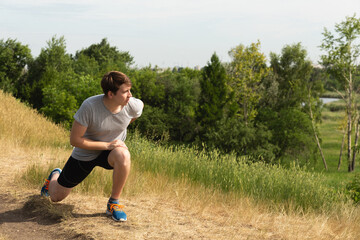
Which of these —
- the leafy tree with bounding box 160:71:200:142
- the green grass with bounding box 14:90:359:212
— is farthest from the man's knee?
the leafy tree with bounding box 160:71:200:142

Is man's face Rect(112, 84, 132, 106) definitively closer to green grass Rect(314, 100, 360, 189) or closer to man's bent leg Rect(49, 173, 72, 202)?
man's bent leg Rect(49, 173, 72, 202)

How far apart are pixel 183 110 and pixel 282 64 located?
12.6 metres

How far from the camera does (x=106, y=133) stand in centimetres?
430

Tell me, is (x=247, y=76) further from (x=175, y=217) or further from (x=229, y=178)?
(x=175, y=217)

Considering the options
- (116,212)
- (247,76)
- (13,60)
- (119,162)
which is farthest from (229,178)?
(13,60)

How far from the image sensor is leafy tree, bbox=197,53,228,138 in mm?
Answer: 37969

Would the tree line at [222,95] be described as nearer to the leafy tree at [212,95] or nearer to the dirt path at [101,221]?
the leafy tree at [212,95]

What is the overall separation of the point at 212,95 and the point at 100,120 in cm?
3462

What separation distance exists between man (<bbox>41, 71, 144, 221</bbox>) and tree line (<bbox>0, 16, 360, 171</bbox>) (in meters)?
26.6

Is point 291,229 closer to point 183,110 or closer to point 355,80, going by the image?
point 355,80

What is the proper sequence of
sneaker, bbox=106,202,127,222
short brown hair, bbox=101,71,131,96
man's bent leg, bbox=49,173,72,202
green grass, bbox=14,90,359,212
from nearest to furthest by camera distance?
short brown hair, bbox=101,71,131,96 → sneaker, bbox=106,202,127,222 → man's bent leg, bbox=49,173,72,202 → green grass, bbox=14,90,359,212

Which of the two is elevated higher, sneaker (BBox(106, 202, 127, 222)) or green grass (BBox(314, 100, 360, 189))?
sneaker (BBox(106, 202, 127, 222))

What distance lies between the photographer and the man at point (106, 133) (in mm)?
4066

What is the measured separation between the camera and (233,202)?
563 centimetres
